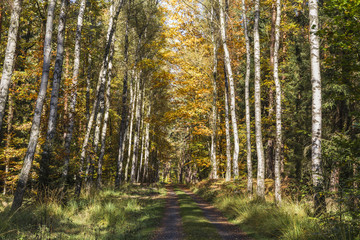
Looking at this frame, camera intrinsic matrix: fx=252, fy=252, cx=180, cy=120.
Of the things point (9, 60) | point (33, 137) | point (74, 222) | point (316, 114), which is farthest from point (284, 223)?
point (9, 60)

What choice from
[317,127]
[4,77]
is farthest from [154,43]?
[317,127]

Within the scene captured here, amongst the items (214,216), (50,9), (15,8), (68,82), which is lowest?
(214,216)

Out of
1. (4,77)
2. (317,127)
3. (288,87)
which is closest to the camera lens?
(317,127)

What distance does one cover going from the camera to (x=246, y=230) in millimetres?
8539

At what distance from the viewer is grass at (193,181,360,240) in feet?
16.1

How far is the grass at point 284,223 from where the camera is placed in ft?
16.1

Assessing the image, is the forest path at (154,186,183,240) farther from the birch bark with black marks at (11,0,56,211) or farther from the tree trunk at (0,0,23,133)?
the tree trunk at (0,0,23,133)

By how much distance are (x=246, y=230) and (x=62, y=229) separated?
581 cm

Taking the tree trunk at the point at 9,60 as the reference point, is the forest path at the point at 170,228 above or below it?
below

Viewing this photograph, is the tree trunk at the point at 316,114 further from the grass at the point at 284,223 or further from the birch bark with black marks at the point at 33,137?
the birch bark with black marks at the point at 33,137

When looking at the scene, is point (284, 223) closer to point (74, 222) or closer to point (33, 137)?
point (74, 222)

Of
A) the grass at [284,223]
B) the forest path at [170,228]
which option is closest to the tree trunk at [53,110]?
the forest path at [170,228]

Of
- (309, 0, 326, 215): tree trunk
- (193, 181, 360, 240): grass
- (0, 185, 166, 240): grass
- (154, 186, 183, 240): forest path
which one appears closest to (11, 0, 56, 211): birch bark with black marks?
(0, 185, 166, 240): grass

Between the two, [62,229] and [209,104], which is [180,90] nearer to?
[209,104]
